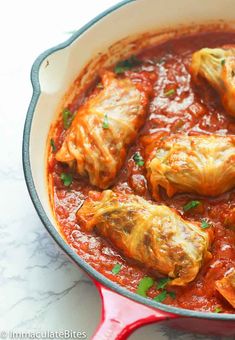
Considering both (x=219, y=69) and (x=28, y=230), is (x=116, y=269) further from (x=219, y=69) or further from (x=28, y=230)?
(x=219, y=69)

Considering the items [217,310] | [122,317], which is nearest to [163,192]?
[217,310]

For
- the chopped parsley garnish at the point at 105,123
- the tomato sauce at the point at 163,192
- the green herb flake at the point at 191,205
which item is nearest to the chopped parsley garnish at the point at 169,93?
the tomato sauce at the point at 163,192

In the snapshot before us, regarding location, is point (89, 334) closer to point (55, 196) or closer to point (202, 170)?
point (55, 196)

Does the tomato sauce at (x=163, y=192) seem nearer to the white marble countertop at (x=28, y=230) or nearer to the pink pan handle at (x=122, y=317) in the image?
the white marble countertop at (x=28, y=230)

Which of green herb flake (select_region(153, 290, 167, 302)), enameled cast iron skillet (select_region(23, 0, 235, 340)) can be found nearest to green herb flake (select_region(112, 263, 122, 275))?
green herb flake (select_region(153, 290, 167, 302))

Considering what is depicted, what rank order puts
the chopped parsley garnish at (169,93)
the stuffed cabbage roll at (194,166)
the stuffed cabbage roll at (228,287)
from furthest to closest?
the chopped parsley garnish at (169,93) < the stuffed cabbage roll at (194,166) < the stuffed cabbage roll at (228,287)

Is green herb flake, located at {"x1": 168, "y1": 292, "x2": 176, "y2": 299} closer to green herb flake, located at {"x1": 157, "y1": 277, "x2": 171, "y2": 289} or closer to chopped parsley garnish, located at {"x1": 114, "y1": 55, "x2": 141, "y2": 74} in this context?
green herb flake, located at {"x1": 157, "y1": 277, "x2": 171, "y2": 289}

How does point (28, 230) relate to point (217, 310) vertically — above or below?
above
